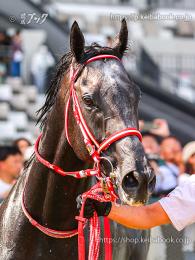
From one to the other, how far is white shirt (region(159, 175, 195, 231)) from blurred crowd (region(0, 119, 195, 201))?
1871 millimetres

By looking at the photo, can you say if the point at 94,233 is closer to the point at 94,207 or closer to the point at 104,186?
the point at 94,207

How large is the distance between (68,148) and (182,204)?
0.67 metres

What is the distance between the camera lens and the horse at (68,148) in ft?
11.5

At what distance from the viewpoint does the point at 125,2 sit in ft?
83.1

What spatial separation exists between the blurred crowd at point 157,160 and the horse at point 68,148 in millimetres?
1516

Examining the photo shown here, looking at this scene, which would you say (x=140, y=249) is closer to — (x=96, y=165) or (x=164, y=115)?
(x=96, y=165)

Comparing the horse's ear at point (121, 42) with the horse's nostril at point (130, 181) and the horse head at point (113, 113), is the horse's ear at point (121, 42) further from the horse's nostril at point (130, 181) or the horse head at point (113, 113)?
the horse's nostril at point (130, 181)

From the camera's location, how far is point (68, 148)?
12.6 ft

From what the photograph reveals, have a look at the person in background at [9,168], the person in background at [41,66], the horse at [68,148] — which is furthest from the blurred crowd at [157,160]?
the person in background at [41,66]

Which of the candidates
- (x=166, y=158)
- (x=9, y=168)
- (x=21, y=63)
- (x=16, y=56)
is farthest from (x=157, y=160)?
(x=21, y=63)

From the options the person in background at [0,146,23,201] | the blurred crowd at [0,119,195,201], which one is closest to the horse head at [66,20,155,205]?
the blurred crowd at [0,119,195,201]

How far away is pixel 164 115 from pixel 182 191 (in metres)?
10.2

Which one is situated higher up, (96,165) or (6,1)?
(96,165)

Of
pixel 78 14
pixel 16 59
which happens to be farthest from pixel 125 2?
pixel 16 59
